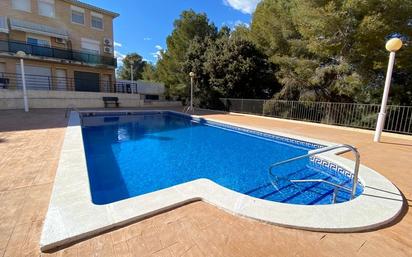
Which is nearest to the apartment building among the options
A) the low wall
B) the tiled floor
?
the low wall

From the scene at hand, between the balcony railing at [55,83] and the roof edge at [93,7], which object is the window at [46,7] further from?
the balcony railing at [55,83]

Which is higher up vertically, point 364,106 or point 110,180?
point 364,106

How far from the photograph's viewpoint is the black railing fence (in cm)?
1610

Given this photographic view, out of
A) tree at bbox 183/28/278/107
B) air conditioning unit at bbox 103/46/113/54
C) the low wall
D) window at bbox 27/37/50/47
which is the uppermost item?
air conditioning unit at bbox 103/46/113/54

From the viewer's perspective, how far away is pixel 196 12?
22234 millimetres

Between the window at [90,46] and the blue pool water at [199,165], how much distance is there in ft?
46.0

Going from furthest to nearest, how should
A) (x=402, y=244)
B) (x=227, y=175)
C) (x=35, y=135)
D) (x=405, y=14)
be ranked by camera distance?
(x=405, y=14) < (x=35, y=135) < (x=227, y=175) < (x=402, y=244)

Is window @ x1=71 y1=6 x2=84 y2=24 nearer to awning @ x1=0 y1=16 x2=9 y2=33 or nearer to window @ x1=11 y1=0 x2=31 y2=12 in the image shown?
window @ x1=11 y1=0 x2=31 y2=12

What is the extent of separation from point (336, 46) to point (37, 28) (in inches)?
840

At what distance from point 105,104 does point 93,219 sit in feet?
57.1

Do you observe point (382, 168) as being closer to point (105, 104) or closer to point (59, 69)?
point (105, 104)

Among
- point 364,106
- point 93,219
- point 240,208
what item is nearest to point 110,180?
point 93,219

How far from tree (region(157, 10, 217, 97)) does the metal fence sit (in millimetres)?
10763

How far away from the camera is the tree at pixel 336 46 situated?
9102mm
